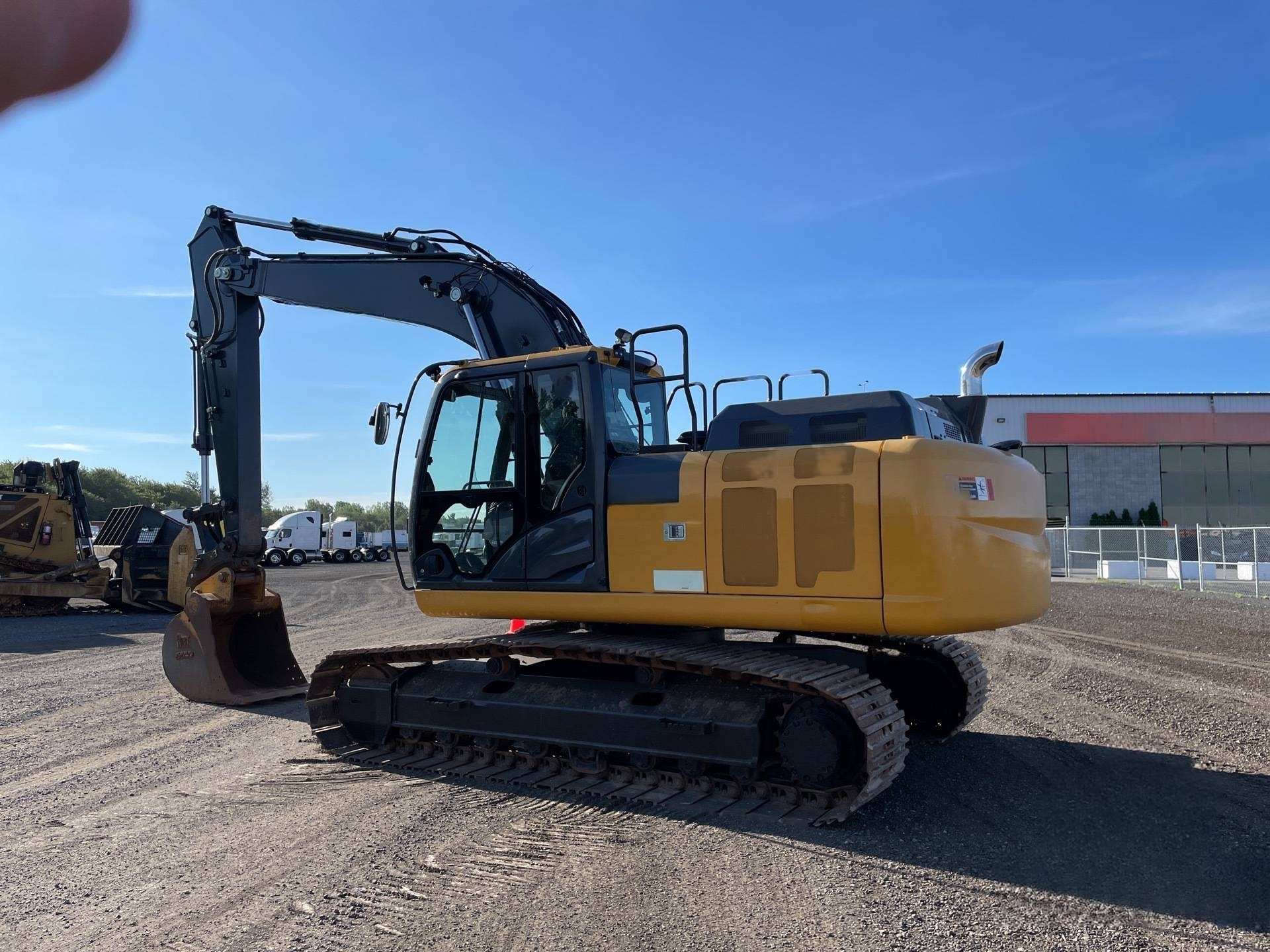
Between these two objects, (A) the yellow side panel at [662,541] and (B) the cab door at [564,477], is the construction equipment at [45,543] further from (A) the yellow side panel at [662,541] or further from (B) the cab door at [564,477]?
(A) the yellow side panel at [662,541]

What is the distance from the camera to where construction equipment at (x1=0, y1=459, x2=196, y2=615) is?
2038 centimetres

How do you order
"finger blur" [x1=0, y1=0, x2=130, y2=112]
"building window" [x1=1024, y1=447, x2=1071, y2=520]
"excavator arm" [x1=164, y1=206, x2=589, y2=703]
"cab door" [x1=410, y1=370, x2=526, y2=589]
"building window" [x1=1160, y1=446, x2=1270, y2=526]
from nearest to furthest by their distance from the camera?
"finger blur" [x1=0, y1=0, x2=130, y2=112] → "cab door" [x1=410, y1=370, x2=526, y2=589] → "excavator arm" [x1=164, y1=206, x2=589, y2=703] → "building window" [x1=1024, y1=447, x2=1071, y2=520] → "building window" [x1=1160, y1=446, x2=1270, y2=526]

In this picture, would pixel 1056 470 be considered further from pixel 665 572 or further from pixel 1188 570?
pixel 665 572

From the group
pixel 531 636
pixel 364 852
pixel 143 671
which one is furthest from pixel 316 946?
pixel 143 671

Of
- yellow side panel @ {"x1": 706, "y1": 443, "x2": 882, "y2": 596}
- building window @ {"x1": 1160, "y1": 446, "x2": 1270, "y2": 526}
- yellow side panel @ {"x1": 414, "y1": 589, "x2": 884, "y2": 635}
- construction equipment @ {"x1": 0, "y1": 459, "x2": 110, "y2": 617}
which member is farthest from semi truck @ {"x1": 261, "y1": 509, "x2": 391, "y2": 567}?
yellow side panel @ {"x1": 706, "y1": 443, "x2": 882, "y2": 596}

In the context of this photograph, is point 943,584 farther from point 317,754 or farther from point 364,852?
point 317,754

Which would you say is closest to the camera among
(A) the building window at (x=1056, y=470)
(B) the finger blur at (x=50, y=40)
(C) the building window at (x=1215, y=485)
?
(B) the finger blur at (x=50, y=40)

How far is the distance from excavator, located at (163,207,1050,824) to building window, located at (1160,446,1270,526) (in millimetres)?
39889

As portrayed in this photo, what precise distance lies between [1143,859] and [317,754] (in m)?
5.89

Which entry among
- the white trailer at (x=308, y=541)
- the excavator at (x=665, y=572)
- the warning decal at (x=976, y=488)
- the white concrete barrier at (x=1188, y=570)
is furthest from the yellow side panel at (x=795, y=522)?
the white trailer at (x=308, y=541)

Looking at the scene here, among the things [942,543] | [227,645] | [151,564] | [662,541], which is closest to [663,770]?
[662,541]

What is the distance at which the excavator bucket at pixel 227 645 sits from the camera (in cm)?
945

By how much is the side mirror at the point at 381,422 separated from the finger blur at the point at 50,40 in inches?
262

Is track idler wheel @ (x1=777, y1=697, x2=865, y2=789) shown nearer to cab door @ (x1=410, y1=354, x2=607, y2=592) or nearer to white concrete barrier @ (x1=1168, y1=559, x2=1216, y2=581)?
cab door @ (x1=410, y1=354, x2=607, y2=592)
